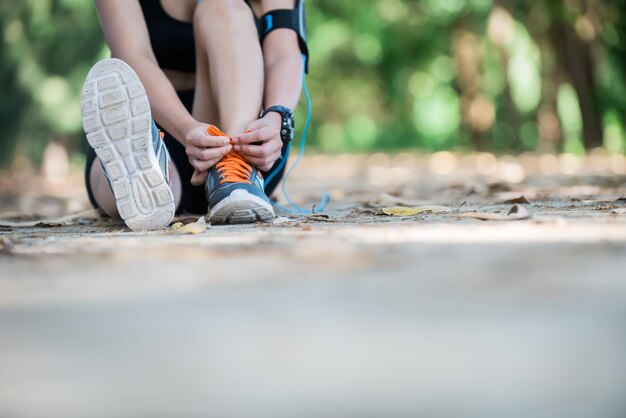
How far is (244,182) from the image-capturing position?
2328 millimetres

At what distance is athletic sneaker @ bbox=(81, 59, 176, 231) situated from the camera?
2.16 metres

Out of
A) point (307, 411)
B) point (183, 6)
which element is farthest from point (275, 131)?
point (307, 411)

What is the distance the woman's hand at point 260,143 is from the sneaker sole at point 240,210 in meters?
0.17

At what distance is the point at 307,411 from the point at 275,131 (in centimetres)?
166

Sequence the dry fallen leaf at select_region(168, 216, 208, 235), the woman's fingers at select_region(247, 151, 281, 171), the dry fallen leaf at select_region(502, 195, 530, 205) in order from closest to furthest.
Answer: the dry fallen leaf at select_region(168, 216, 208, 235) < the woman's fingers at select_region(247, 151, 281, 171) < the dry fallen leaf at select_region(502, 195, 530, 205)

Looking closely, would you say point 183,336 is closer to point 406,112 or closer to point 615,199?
point 615,199

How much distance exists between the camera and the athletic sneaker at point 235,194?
223 centimetres

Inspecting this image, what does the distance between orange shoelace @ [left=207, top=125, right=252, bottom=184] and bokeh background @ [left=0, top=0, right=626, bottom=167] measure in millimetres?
7750

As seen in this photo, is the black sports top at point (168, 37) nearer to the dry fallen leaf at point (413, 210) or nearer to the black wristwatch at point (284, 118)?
the black wristwatch at point (284, 118)

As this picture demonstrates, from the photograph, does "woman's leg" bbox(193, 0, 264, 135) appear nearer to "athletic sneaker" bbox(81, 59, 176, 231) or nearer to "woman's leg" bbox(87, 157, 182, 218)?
"woman's leg" bbox(87, 157, 182, 218)

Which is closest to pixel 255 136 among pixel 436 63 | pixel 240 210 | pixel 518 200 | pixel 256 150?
pixel 256 150

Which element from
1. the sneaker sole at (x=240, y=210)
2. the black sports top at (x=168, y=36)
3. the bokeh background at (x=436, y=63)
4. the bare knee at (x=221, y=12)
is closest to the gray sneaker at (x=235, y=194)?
the sneaker sole at (x=240, y=210)

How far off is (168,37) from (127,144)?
0.85 metres

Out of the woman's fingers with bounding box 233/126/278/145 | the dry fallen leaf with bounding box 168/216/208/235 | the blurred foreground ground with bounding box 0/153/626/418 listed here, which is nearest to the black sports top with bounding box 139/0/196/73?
the woman's fingers with bounding box 233/126/278/145
